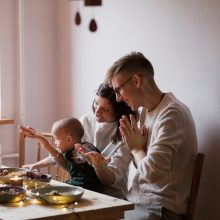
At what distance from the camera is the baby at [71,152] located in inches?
108

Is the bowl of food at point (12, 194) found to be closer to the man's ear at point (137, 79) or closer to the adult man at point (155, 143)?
the adult man at point (155, 143)

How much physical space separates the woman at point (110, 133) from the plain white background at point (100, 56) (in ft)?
1.03

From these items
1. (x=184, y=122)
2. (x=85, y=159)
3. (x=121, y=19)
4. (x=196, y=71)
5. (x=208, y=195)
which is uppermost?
(x=121, y=19)

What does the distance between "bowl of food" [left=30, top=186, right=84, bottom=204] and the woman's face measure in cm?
67

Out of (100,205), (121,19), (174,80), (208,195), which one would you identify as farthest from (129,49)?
(100,205)

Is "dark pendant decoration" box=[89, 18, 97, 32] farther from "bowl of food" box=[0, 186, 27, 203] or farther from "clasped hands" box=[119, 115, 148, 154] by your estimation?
"bowl of food" box=[0, 186, 27, 203]

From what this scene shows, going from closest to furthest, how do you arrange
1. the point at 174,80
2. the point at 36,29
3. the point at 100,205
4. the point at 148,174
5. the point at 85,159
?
1. the point at 100,205
2. the point at 148,174
3. the point at 85,159
4. the point at 174,80
5. the point at 36,29

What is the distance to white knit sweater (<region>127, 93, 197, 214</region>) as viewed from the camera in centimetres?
243

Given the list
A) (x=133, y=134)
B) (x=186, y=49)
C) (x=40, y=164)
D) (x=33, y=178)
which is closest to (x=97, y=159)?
(x=133, y=134)

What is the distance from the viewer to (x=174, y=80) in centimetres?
297

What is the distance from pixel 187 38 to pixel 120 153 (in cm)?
66

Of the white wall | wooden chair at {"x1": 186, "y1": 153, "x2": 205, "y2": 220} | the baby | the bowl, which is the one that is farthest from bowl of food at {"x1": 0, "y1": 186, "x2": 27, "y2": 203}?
the white wall

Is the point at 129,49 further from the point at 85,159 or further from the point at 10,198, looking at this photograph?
the point at 10,198

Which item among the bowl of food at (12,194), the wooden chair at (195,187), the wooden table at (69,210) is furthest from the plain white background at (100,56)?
the bowl of food at (12,194)
